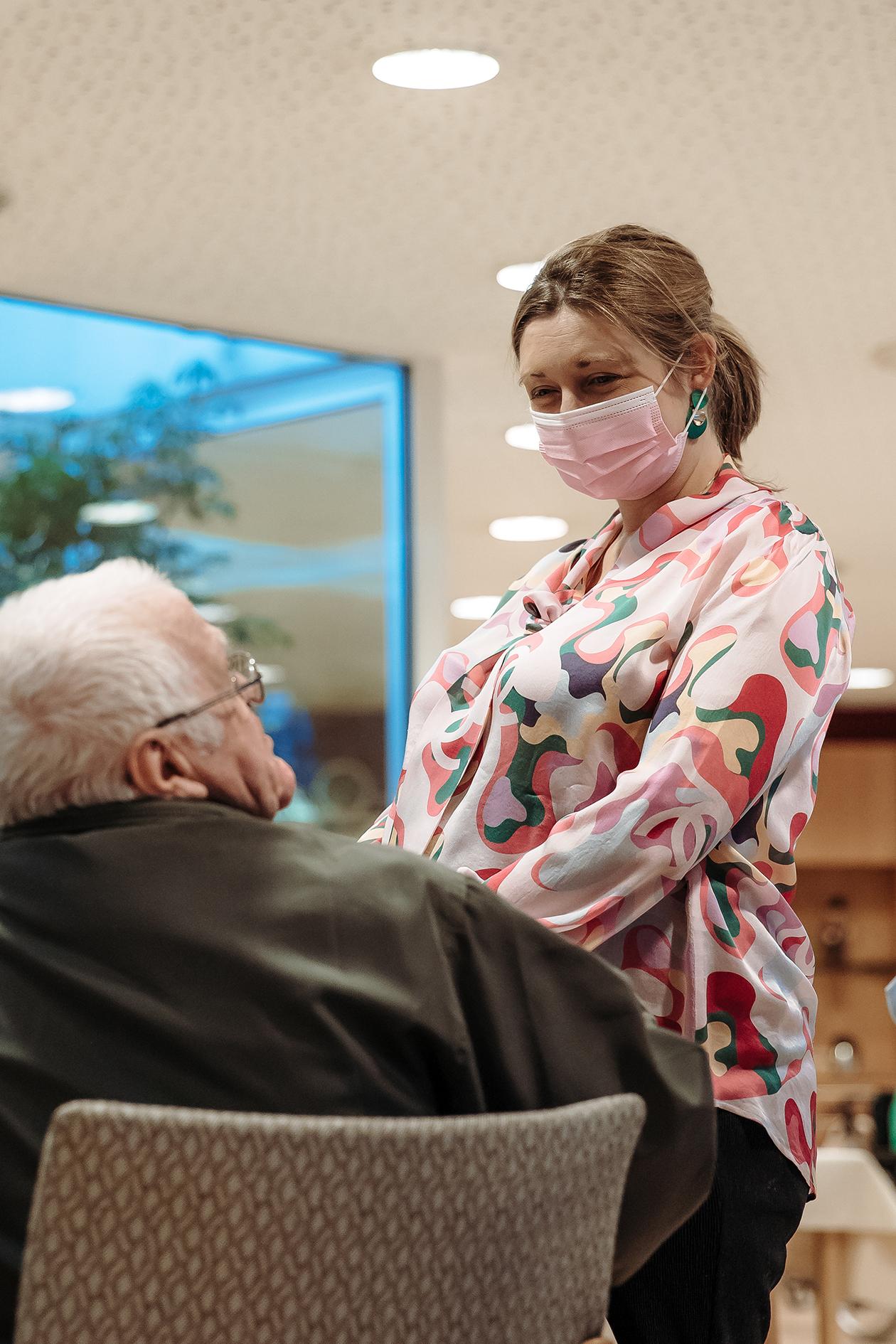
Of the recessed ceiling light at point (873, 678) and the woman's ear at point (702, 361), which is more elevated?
the woman's ear at point (702, 361)

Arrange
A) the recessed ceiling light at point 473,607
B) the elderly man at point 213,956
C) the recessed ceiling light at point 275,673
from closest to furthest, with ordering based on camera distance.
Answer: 1. the elderly man at point 213,956
2. the recessed ceiling light at point 275,673
3. the recessed ceiling light at point 473,607

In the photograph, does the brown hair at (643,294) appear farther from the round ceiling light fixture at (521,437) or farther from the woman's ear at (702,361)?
the round ceiling light fixture at (521,437)

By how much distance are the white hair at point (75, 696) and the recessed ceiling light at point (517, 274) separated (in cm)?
244

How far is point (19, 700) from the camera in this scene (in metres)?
1.08

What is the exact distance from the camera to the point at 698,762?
1353 millimetres

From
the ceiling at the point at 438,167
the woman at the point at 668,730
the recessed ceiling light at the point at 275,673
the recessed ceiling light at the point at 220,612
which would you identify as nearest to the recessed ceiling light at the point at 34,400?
the ceiling at the point at 438,167

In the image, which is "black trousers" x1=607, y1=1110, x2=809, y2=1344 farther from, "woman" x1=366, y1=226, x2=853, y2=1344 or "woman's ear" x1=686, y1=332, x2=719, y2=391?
"woman's ear" x1=686, y1=332, x2=719, y2=391

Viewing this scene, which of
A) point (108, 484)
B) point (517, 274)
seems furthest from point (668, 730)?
point (108, 484)

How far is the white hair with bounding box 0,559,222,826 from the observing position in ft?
3.55

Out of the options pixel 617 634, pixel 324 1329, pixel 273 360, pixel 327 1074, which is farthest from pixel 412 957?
pixel 273 360

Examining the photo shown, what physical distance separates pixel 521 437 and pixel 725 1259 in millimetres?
3528

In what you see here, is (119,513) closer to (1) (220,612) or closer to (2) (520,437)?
(1) (220,612)

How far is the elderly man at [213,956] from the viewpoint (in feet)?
3.26

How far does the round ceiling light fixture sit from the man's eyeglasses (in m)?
3.35
